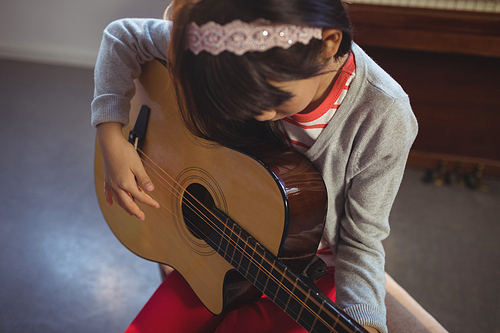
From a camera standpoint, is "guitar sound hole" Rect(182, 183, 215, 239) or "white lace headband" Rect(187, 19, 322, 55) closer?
"white lace headband" Rect(187, 19, 322, 55)

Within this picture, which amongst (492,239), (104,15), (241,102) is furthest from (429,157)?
(104,15)

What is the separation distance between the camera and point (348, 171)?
2.29ft

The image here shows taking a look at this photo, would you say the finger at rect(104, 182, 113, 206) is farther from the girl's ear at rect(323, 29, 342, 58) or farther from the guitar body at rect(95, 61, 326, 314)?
the girl's ear at rect(323, 29, 342, 58)

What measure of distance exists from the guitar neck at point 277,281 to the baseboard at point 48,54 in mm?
2567

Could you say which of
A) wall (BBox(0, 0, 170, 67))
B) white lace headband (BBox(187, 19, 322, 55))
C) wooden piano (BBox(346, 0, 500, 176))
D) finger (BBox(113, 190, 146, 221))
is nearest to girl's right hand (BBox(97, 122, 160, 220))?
finger (BBox(113, 190, 146, 221))

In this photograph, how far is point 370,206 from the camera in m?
0.70

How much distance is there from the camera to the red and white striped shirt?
2.10 feet

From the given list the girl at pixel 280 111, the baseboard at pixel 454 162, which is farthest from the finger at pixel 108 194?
the baseboard at pixel 454 162

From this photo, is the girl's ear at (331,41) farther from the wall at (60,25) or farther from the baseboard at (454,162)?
the wall at (60,25)

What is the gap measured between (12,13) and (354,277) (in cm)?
306

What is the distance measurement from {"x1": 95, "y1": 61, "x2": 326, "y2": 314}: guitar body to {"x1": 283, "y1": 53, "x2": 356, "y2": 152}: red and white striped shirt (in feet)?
0.18

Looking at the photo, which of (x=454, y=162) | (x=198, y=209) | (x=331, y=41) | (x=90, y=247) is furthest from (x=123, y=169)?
(x=454, y=162)

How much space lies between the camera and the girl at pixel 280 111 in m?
0.46

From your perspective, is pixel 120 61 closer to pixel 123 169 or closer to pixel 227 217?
pixel 123 169
